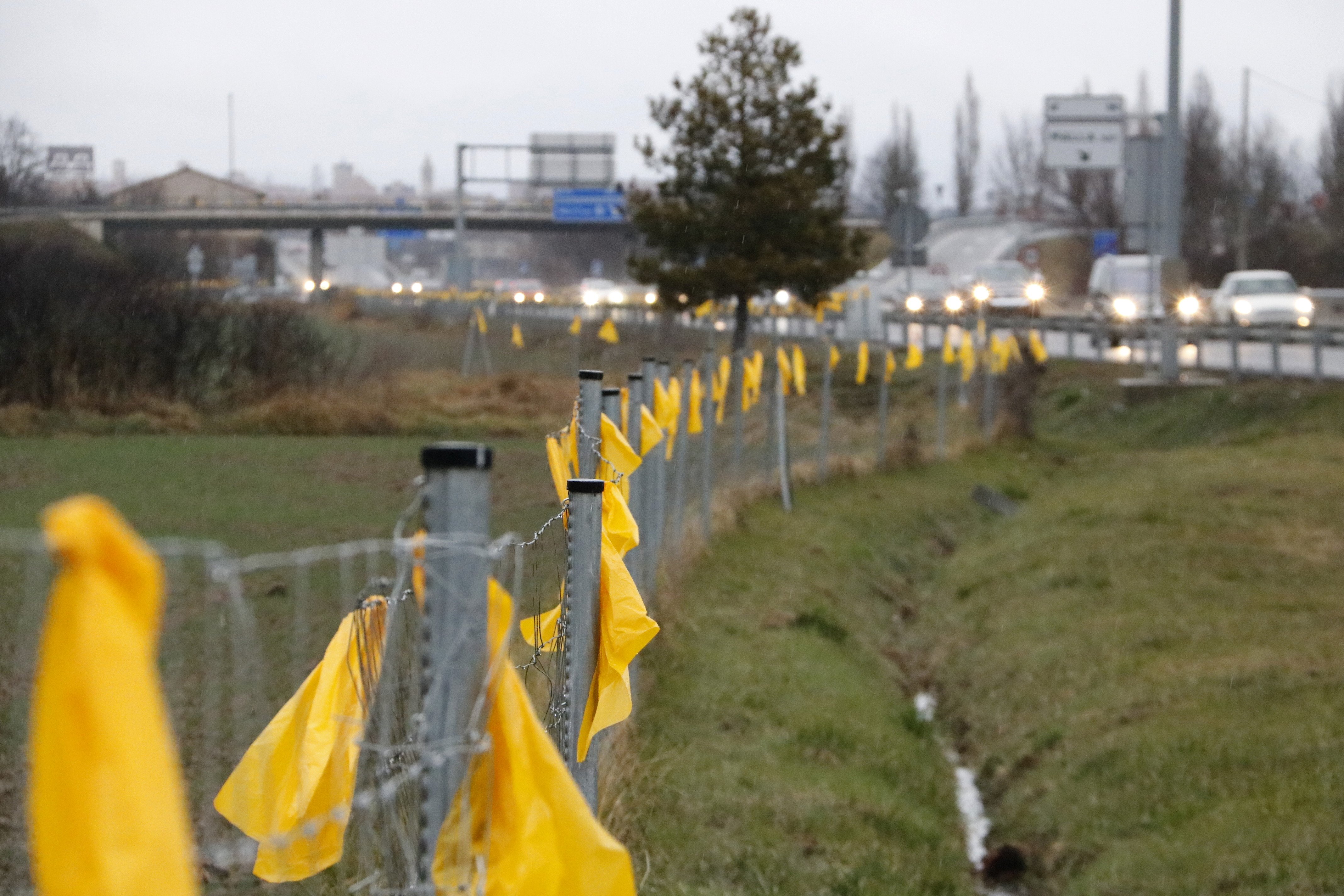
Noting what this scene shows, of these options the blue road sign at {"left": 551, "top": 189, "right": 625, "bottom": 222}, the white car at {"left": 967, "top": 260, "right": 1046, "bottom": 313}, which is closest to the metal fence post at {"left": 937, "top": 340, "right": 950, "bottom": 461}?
the white car at {"left": 967, "top": 260, "right": 1046, "bottom": 313}

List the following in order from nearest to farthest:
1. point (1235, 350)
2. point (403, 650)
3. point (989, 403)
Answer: point (403, 650) < point (989, 403) < point (1235, 350)

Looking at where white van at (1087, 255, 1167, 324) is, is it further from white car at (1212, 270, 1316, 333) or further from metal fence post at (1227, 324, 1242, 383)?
metal fence post at (1227, 324, 1242, 383)

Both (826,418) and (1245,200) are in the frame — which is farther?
(1245,200)

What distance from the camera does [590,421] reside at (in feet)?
20.2

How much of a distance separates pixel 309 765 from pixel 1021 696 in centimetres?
811

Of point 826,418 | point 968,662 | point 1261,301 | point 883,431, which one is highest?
point 1261,301

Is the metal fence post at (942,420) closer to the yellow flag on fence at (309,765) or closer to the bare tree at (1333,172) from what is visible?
the yellow flag on fence at (309,765)

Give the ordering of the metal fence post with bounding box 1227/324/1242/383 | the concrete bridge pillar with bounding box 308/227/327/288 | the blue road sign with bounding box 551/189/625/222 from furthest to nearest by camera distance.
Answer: the concrete bridge pillar with bounding box 308/227/327/288 < the blue road sign with bounding box 551/189/625/222 < the metal fence post with bounding box 1227/324/1242/383

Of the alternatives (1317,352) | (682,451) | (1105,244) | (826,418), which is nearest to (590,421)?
(682,451)

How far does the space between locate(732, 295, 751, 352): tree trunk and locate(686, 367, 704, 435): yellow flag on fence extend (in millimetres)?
25936

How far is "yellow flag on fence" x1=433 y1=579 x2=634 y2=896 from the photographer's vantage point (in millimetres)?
2760

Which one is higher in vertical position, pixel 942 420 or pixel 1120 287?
pixel 1120 287

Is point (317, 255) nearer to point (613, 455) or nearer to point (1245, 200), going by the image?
point (1245, 200)

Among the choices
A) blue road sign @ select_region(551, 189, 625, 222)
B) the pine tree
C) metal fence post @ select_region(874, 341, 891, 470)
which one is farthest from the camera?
blue road sign @ select_region(551, 189, 625, 222)
